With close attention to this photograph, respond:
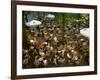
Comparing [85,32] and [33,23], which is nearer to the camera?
[33,23]

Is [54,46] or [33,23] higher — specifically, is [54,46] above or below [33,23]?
below

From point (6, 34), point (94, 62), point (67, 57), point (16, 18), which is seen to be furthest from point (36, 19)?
point (94, 62)

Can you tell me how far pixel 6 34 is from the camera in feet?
6.40

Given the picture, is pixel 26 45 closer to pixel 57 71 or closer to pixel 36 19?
pixel 36 19

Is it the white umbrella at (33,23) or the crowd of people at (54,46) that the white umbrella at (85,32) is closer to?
the crowd of people at (54,46)

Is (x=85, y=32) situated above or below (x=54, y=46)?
above

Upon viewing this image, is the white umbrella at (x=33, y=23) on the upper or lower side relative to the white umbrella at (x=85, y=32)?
upper

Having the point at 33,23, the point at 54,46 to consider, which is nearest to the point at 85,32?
the point at 54,46

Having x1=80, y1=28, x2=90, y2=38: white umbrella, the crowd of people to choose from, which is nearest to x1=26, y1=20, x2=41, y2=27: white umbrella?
the crowd of people

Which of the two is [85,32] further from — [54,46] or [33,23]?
[33,23]

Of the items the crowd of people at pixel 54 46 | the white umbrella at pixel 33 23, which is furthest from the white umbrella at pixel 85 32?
the white umbrella at pixel 33 23

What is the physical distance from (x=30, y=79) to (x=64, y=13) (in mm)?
742

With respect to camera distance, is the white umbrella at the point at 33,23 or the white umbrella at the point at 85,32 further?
the white umbrella at the point at 85,32

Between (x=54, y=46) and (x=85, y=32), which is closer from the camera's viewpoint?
(x=54, y=46)
